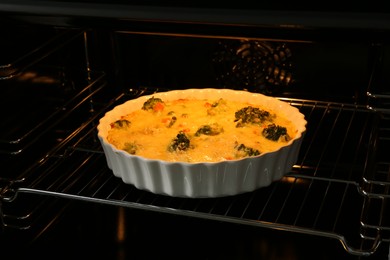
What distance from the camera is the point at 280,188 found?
146cm

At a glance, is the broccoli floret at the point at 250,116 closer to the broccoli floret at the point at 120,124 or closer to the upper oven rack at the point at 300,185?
the upper oven rack at the point at 300,185

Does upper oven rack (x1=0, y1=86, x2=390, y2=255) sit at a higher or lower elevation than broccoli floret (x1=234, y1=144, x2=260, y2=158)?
lower

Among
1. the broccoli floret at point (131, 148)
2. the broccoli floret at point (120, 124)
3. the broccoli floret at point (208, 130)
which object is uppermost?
the broccoli floret at point (208, 130)

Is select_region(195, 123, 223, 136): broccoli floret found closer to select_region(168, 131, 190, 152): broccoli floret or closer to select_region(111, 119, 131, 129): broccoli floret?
select_region(168, 131, 190, 152): broccoli floret

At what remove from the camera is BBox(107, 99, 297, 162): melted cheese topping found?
1299mm

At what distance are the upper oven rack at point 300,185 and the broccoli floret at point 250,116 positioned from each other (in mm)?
129

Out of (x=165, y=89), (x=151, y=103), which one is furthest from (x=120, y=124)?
(x=165, y=89)

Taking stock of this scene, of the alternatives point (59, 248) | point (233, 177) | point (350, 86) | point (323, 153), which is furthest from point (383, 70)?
point (59, 248)

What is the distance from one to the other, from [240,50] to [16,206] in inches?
24.4

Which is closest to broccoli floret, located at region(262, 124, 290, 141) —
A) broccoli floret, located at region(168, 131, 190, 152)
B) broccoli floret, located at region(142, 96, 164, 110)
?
broccoli floret, located at region(168, 131, 190, 152)

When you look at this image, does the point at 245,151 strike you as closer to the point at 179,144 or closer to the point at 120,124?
the point at 179,144

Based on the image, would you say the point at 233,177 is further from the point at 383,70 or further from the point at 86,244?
the point at 383,70

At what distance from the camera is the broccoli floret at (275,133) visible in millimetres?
1354

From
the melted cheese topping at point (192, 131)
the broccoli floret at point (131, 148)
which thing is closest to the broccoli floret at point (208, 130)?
the melted cheese topping at point (192, 131)
